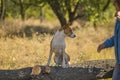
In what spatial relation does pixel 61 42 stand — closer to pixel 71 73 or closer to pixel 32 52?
pixel 71 73

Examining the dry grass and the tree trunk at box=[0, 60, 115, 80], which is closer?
the tree trunk at box=[0, 60, 115, 80]

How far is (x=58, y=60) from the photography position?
7527mm

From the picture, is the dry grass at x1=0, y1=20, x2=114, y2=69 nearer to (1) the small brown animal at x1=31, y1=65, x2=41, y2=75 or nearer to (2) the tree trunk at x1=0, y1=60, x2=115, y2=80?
(2) the tree trunk at x1=0, y1=60, x2=115, y2=80

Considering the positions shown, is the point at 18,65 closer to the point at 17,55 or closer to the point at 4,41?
the point at 17,55

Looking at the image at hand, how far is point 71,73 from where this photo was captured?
729 centimetres

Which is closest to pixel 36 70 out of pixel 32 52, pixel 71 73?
pixel 71 73

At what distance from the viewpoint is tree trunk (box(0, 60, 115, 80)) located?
711 cm

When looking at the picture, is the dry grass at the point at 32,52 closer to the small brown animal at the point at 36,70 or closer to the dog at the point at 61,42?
the dog at the point at 61,42

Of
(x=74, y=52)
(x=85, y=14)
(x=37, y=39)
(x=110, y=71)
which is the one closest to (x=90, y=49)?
(x=74, y=52)

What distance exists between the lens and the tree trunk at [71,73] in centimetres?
711

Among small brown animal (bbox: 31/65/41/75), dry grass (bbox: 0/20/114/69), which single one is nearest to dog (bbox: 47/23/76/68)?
small brown animal (bbox: 31/65/41/75)

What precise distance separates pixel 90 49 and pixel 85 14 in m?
8.98

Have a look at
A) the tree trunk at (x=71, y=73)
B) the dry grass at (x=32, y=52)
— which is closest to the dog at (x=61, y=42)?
the tree trunk at (x=71, y=73)

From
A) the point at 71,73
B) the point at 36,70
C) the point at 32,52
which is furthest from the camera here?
the point at 32,52
